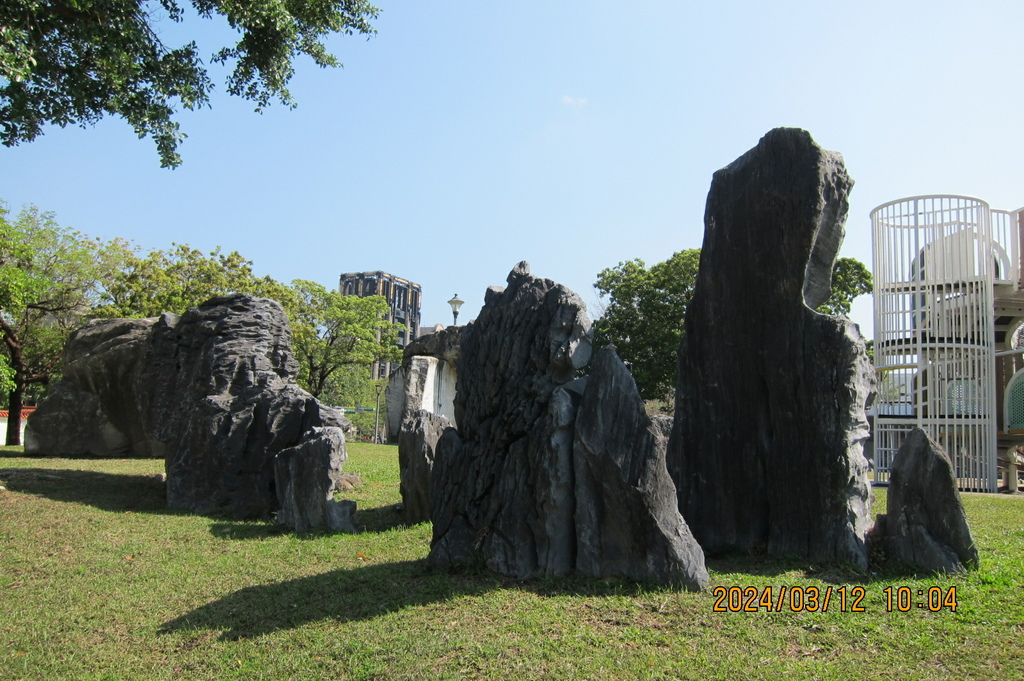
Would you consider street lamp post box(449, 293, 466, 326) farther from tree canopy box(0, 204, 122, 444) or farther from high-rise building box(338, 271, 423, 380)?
high-rise building box(338, 271, 423, 380)

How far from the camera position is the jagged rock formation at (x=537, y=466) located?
19.5 ft

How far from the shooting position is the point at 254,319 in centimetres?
1345

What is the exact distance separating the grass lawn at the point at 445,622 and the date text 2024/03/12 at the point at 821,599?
0.09 ft

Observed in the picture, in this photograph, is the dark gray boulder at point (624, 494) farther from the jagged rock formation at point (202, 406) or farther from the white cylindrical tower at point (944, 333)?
the white cylindrical tower at point (944, 333)

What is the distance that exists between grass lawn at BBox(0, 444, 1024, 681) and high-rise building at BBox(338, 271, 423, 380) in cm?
5254

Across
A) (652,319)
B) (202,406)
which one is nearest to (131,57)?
(202,406)

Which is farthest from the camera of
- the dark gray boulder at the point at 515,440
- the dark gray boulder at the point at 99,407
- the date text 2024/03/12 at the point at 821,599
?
the dark gray boulder at the point at 99,407

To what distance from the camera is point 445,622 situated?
5.41 meters

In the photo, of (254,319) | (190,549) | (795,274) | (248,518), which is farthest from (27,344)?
(795,274)

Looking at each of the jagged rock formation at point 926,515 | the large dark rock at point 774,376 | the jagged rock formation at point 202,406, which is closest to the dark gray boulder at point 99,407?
the jagged rock formation at point 202,406

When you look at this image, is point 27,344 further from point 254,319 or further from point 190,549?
point 190,549

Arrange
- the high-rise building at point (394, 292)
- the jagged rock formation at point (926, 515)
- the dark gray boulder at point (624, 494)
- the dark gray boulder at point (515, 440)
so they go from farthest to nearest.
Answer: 1. the high-rise building at point (394, 292)
2. the dark gray boulder at point (515, 440)
3. the jagged rock formation at point (926, 515)
4. the dark gray boulder at point (624, 494)

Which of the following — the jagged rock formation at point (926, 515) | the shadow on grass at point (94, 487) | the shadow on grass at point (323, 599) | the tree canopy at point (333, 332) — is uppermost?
the tree canopy at point (333, 332)

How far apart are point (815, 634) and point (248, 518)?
8.37 meters
